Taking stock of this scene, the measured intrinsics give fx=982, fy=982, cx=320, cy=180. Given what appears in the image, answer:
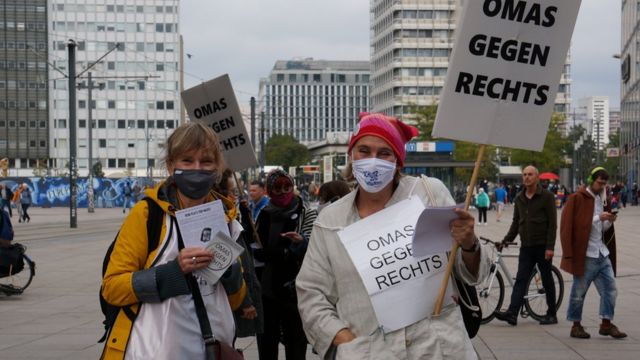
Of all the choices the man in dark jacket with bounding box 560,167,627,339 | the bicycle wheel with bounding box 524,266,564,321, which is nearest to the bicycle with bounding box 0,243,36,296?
the bicycle wheel with bounding box 524,266,564,321

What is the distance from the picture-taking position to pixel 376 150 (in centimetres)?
403

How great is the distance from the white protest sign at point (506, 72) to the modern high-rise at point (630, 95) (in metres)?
75.1

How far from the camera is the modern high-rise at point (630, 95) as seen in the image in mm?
79438

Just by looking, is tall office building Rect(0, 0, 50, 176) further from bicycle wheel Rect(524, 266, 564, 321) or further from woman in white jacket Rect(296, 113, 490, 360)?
woman in white jacket Rect(296, 113, 490, 360)

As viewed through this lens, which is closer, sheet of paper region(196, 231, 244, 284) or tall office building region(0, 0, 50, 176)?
sheet of paper region(196, 231, 244, 284)

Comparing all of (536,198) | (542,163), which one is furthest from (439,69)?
(536,198)

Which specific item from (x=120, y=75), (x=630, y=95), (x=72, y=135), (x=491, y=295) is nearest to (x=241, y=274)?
(x=491, y=295)

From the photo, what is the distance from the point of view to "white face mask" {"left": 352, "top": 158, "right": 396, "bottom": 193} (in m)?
3.95

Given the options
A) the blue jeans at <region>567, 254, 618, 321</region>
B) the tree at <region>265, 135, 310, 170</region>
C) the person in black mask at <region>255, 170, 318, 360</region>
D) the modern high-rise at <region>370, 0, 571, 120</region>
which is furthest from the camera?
the modern high-rise at <region>370, 0, 571, 120</region>

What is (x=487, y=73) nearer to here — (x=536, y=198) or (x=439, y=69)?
(x=536, y=198)

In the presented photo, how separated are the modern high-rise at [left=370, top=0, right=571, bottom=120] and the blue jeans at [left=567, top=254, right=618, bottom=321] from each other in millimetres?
134270

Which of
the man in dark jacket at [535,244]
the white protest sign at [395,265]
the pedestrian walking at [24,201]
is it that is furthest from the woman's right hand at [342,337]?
the pedestrian walking at [24,201]

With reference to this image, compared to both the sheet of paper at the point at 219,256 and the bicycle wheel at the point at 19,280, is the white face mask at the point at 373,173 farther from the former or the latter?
the bicycle wheel at the point at 19,280

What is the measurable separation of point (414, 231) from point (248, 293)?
91 centimetres
